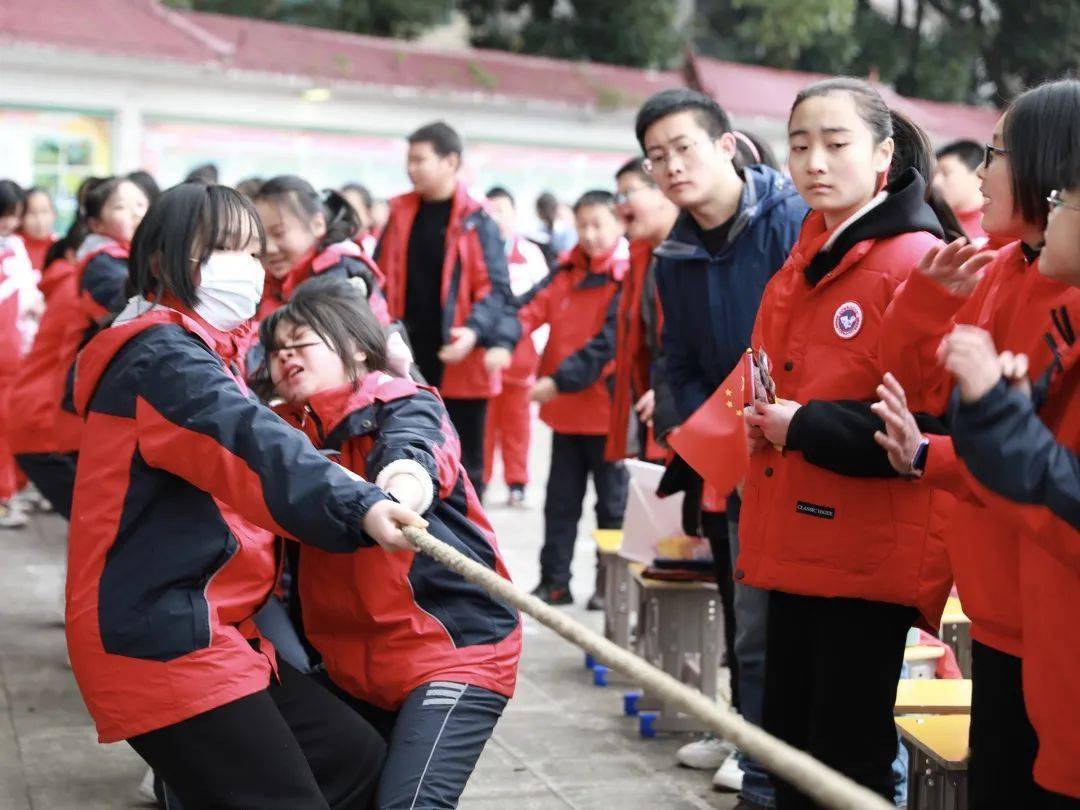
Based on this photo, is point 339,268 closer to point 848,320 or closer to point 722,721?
point 848,320

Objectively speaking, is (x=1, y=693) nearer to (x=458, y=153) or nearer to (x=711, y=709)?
(x=458, y=153)

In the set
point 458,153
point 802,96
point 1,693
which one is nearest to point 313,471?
point 802,96

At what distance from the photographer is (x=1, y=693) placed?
5234 mm

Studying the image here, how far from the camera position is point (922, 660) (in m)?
4.20

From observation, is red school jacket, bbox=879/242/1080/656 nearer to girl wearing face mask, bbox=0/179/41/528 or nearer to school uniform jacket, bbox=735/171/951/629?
school uniform jacket, bbox=735/171/951/629

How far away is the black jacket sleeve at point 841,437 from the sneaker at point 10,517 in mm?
6081

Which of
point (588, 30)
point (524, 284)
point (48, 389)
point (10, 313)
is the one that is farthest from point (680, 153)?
point (588, 30)

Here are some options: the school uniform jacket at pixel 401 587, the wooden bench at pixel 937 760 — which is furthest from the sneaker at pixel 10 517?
the wooden bench at pixel 937 760

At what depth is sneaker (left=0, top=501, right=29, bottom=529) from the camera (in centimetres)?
824

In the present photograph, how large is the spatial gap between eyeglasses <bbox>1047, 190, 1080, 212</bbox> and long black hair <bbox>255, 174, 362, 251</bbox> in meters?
3.56

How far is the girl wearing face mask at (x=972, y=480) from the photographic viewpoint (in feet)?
8.50

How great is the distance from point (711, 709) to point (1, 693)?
4.03 meters

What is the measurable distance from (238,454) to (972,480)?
1308mm

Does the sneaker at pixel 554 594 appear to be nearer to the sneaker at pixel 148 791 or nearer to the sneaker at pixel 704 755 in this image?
the sneaker at pixel 704 755
